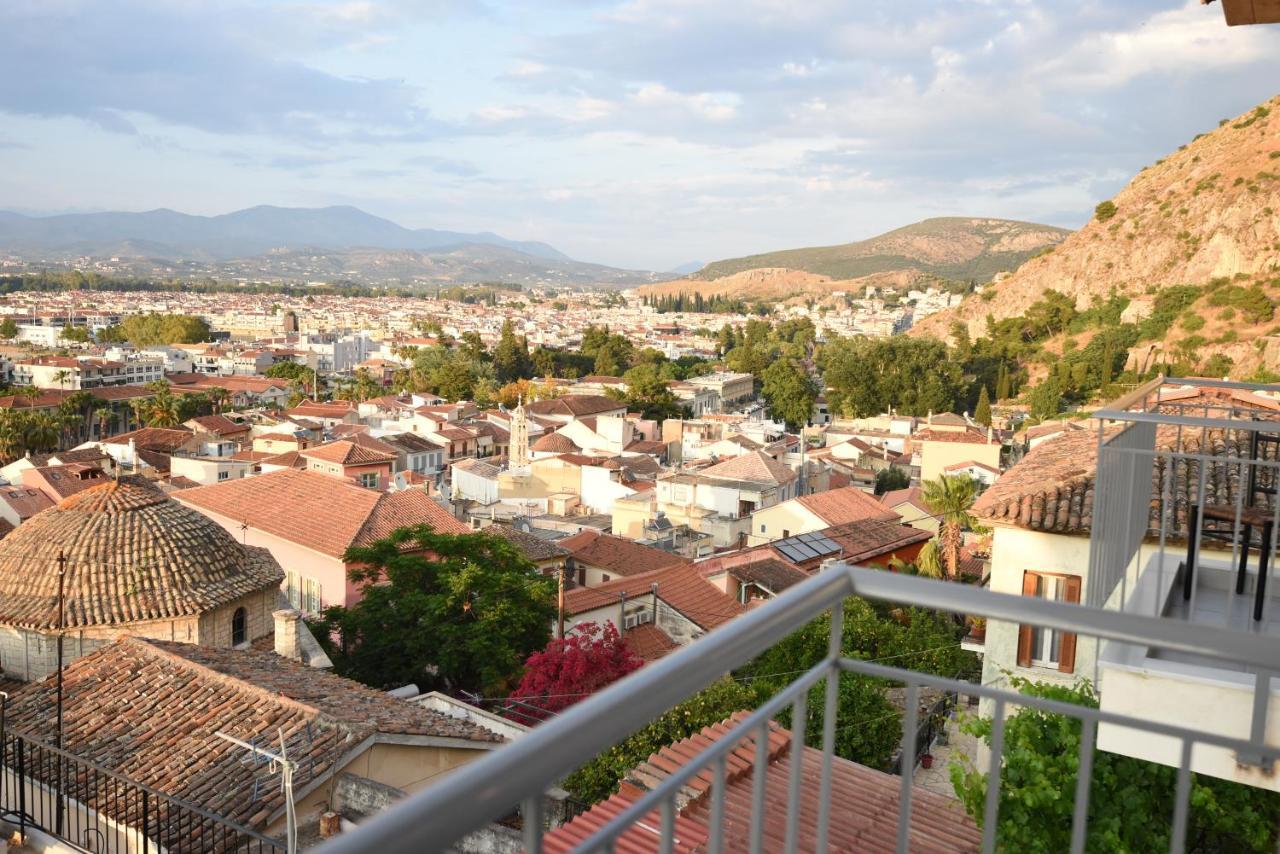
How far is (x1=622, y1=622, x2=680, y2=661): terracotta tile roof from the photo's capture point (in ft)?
61.5

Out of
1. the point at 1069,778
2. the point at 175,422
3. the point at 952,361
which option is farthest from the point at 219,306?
the point at 1069,778

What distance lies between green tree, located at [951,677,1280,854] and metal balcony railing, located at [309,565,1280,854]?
453 cm

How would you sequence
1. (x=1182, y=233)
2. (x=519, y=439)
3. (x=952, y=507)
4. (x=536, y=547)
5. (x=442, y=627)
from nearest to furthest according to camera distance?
(x=442, y=627) < (x=952, y=507) < (x=536, y=547) < (x=519, y=439) < (x=1182, y=233)

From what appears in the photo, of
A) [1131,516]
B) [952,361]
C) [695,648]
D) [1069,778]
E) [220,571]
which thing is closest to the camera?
[695,648]

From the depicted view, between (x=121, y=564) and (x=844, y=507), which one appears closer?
(x=121, y=564)

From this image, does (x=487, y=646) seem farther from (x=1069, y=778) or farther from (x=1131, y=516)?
(x=1131, y=516)

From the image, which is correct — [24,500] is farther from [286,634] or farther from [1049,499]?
[1049,499]

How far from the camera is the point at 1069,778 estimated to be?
20.2 ft

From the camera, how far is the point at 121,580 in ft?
45.2

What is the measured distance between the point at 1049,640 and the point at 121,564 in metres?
12.1

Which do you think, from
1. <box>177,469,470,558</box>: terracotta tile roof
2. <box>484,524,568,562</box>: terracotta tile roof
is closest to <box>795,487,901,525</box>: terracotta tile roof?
<box>484,524,568,562</box>: terracotta tile roof

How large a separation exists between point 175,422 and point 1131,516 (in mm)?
59904

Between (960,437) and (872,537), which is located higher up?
(960,437)

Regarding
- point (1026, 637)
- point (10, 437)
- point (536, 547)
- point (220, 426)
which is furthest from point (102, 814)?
point (220, 426)
